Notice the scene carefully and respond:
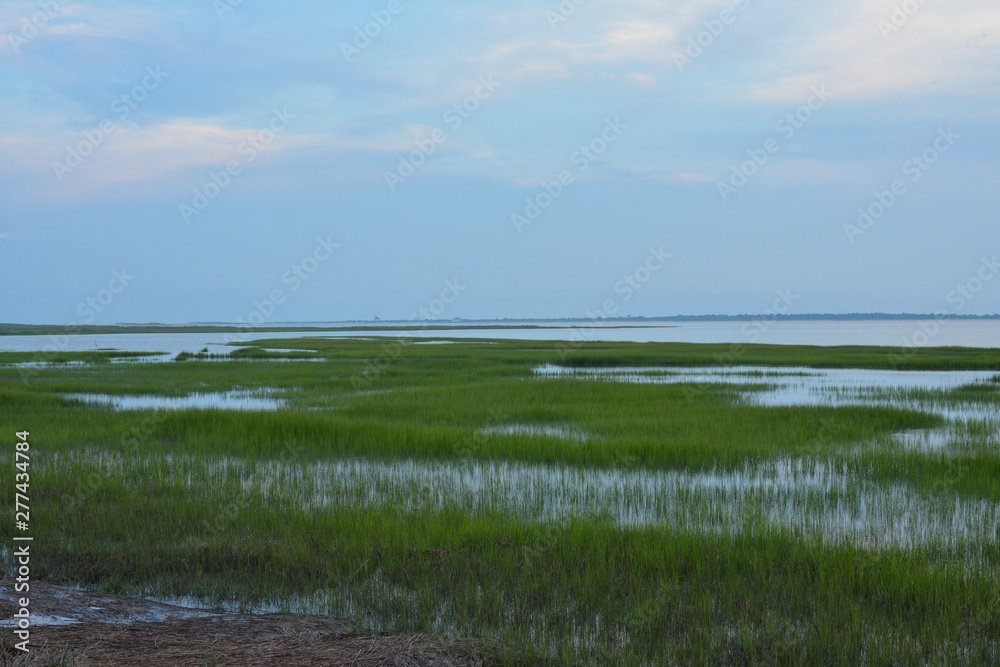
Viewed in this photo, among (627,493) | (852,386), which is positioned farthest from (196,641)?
(852,386)

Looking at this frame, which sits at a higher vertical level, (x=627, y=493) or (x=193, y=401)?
(x=193, y=401)

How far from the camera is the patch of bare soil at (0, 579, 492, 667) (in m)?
4.29

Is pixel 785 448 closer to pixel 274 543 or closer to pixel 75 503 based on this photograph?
pixel 274 543

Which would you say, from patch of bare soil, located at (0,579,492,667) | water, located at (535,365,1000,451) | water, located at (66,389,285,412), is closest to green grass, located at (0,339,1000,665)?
patch of bare soil, located at (0,579,492,667)

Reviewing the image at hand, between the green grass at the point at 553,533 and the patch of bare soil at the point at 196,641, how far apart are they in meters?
0.49

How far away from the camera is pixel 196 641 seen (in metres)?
4.68

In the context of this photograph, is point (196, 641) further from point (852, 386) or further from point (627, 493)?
point (852, 386)

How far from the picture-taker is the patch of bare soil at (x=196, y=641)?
4293 millimetres

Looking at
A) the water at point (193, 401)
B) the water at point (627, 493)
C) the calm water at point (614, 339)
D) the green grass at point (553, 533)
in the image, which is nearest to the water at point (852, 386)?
the green grass at point (553, 533)

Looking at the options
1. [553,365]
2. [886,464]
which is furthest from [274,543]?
[553,365]

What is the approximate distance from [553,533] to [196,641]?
3.49 meters

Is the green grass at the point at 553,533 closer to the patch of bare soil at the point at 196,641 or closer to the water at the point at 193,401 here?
the patch of bare soil at the point at 196,641

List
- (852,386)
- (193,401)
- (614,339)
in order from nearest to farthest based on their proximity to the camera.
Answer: (193,401), (852,386), (614,339)

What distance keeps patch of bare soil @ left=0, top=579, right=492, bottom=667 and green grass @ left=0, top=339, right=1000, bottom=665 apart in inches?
19.2
